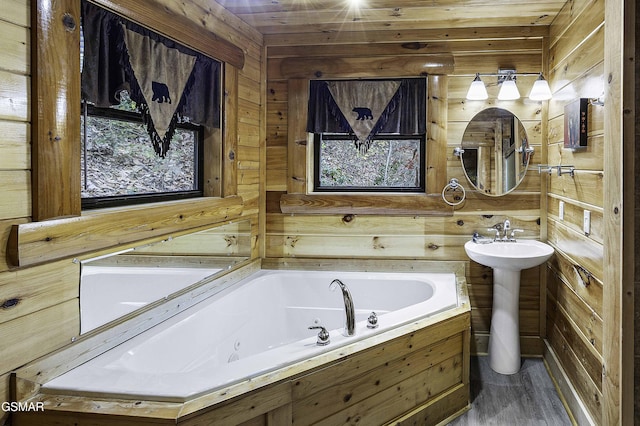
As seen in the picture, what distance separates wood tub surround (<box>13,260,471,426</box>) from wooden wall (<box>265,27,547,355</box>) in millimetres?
630

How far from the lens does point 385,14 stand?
Answer: 10.4 ft

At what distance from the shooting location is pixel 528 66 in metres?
3.34

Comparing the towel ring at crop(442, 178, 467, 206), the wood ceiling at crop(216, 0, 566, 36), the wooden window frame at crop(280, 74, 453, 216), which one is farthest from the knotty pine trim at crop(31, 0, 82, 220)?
the towel ring at crop(442, 178, 467, 206)

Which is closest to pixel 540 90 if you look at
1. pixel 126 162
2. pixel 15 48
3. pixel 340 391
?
pixel 340 391

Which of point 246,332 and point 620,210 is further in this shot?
point 246,332

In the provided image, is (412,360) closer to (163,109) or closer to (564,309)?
(564,309)

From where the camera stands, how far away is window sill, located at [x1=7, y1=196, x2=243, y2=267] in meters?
1.55

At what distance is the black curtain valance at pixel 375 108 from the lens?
3449 mm

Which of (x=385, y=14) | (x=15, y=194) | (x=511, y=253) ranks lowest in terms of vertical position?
(x=511, y=253)

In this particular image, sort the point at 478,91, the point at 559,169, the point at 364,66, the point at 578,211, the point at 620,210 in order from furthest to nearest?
1. the point at 364,66
2. the point at 478,91
3. the point at 559,169
4. the point at 578,211
5. the point at 620,210

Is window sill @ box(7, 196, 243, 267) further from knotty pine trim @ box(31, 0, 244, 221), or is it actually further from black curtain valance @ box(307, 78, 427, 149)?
black curtain valance @ box(307, 78, 427, 149)

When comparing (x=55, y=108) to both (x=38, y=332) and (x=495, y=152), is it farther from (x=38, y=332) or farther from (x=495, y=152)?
(x=495, y=152)

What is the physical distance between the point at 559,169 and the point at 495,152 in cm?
60

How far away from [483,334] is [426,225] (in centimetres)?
91
